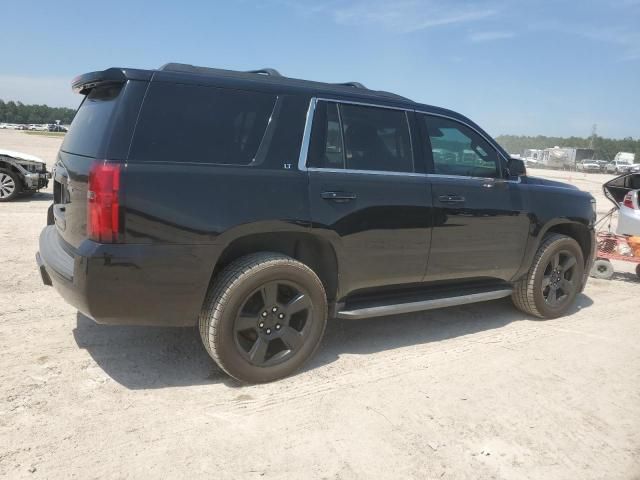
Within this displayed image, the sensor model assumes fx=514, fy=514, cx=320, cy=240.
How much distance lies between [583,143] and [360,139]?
14164cm

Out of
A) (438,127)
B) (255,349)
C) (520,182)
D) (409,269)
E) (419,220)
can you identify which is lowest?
(255,349)

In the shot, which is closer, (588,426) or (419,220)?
(588,426)

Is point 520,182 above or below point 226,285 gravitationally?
above

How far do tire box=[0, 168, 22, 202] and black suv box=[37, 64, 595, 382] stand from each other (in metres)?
7.94

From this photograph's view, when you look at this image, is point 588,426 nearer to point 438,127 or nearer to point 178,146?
point 438,127

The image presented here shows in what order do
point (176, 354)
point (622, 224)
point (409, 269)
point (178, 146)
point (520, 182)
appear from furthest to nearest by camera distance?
point (622, 224)
point (520, 182)
point (409, 269)
point (176, 354)
point (178, 146)

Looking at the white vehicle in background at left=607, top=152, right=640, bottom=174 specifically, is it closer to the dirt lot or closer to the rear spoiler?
the dirt lot

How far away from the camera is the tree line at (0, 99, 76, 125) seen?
429ft

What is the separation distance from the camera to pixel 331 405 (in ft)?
10.5

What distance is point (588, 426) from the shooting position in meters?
3.16

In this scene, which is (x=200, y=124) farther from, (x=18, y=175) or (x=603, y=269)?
(x=18, y=175)

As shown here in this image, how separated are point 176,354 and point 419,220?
2.09 m

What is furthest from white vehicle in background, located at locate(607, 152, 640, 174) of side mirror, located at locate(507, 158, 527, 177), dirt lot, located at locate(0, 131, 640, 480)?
dirt lot, located at locate(0, 131, 640, 480)

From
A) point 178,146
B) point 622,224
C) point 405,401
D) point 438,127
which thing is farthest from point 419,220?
point 622,224
